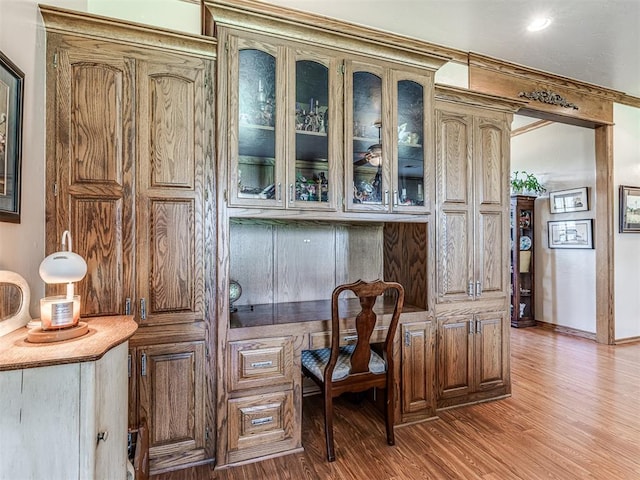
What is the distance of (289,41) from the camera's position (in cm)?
208

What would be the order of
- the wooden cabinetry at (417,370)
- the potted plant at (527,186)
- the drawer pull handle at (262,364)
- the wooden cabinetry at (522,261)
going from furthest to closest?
the wooden cabinetry at (522,261) < the potted plant at (527,186) < the wooden cabinetry at (417,370) < the drawer pull handle at (262,364)

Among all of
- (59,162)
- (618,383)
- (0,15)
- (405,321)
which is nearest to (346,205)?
(405,321)

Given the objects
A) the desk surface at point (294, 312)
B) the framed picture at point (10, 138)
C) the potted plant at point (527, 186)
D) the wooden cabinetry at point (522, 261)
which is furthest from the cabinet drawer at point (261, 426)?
the potted plant at point (527, 186)

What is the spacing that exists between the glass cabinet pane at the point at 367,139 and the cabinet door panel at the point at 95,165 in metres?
1.32

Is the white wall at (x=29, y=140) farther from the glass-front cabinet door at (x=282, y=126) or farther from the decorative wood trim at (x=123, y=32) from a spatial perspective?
the glass-front cabinet door at (x=282, y=126)

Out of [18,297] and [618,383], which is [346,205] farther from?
[618,383]

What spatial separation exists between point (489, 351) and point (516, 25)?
253 cm

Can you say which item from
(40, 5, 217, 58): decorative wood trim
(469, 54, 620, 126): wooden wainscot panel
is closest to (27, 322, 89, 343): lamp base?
(40, 5, 217, 58): decorative wood trim

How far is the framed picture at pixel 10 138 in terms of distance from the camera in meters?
1.34

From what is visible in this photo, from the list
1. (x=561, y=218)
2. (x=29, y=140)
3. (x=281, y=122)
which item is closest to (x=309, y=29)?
(x=281, y=122)

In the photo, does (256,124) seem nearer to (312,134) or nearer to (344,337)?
(312,134)

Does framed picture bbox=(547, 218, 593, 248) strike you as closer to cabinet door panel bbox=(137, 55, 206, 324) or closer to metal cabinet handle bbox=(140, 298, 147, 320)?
cabinet door panel bbox=(137, 55, 206, 324)

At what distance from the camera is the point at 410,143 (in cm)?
242

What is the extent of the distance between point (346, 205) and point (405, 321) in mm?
899
